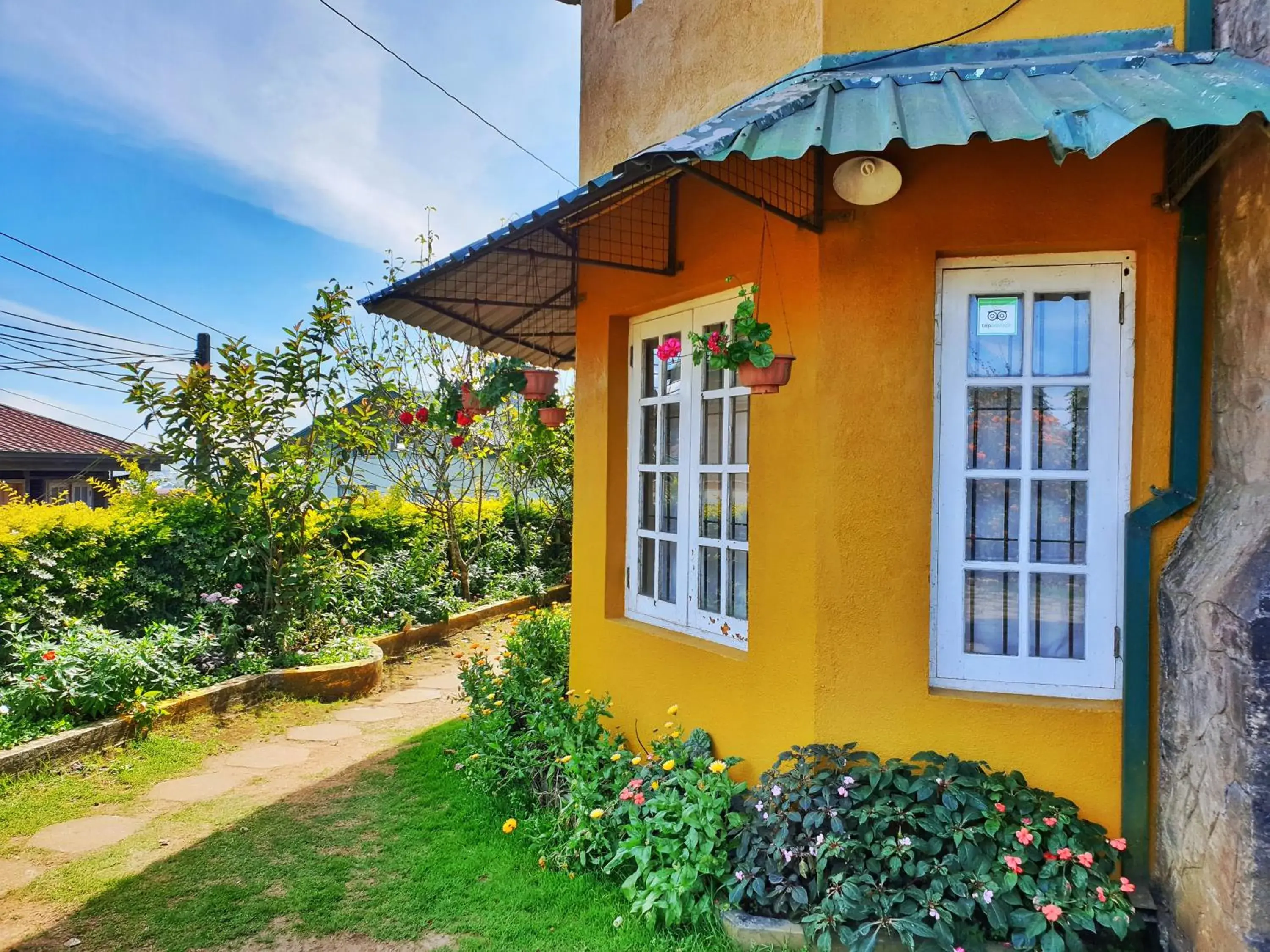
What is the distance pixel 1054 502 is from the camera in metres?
3.23

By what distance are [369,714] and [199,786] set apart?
5.85ft

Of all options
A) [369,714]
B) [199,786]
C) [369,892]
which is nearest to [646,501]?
[369,892]

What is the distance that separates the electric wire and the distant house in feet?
47.5

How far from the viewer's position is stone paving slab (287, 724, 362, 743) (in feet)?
19.2

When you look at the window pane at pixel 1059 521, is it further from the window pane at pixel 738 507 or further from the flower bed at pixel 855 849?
the window pane at pixel 738 507

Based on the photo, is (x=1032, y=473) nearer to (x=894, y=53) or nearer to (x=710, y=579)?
(x=710, y=579)

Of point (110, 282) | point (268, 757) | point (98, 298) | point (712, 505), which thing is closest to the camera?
point (712, 505)

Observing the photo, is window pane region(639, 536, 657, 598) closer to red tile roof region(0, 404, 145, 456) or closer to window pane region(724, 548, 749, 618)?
window pane region(724, 548, 749, 618)

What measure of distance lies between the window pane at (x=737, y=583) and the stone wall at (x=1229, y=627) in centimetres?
186

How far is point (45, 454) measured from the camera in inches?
574

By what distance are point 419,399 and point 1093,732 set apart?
872 centimetres

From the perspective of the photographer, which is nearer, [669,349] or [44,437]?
[669,349]

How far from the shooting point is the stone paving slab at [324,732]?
5.86 meters

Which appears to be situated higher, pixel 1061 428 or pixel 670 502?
pixel 1061 428
